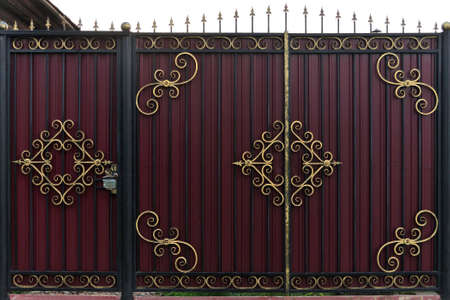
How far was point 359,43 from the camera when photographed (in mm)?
2938

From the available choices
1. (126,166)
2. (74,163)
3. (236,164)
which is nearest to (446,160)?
(236,164)

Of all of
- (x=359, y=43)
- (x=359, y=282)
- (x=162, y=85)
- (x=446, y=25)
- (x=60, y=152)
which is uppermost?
(x=446, y=25)

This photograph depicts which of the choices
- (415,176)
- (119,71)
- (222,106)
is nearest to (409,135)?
(415,176)

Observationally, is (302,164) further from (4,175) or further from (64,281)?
(4,175)

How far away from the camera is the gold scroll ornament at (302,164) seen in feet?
9.42

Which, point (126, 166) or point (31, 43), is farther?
point (31, 43)

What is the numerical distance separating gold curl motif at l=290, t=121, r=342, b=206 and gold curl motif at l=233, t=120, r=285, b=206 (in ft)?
0.46

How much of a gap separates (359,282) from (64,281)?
10.4 ft

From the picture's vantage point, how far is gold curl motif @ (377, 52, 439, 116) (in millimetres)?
2918

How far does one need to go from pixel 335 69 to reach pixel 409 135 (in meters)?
1.07

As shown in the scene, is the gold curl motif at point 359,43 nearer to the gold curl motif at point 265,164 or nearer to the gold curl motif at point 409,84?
the gold curl motif at point 409,84

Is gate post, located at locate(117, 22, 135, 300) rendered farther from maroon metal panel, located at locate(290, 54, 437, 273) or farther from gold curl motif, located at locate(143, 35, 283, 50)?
maroon metal panel, located at locate(290, 54, 437, 273)

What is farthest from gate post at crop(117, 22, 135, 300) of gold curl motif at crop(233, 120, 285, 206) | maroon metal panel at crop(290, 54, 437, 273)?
maroon metal panel at crop(290, 54, 437, 273)

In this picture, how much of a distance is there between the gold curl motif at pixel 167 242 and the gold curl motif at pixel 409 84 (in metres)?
2.76
